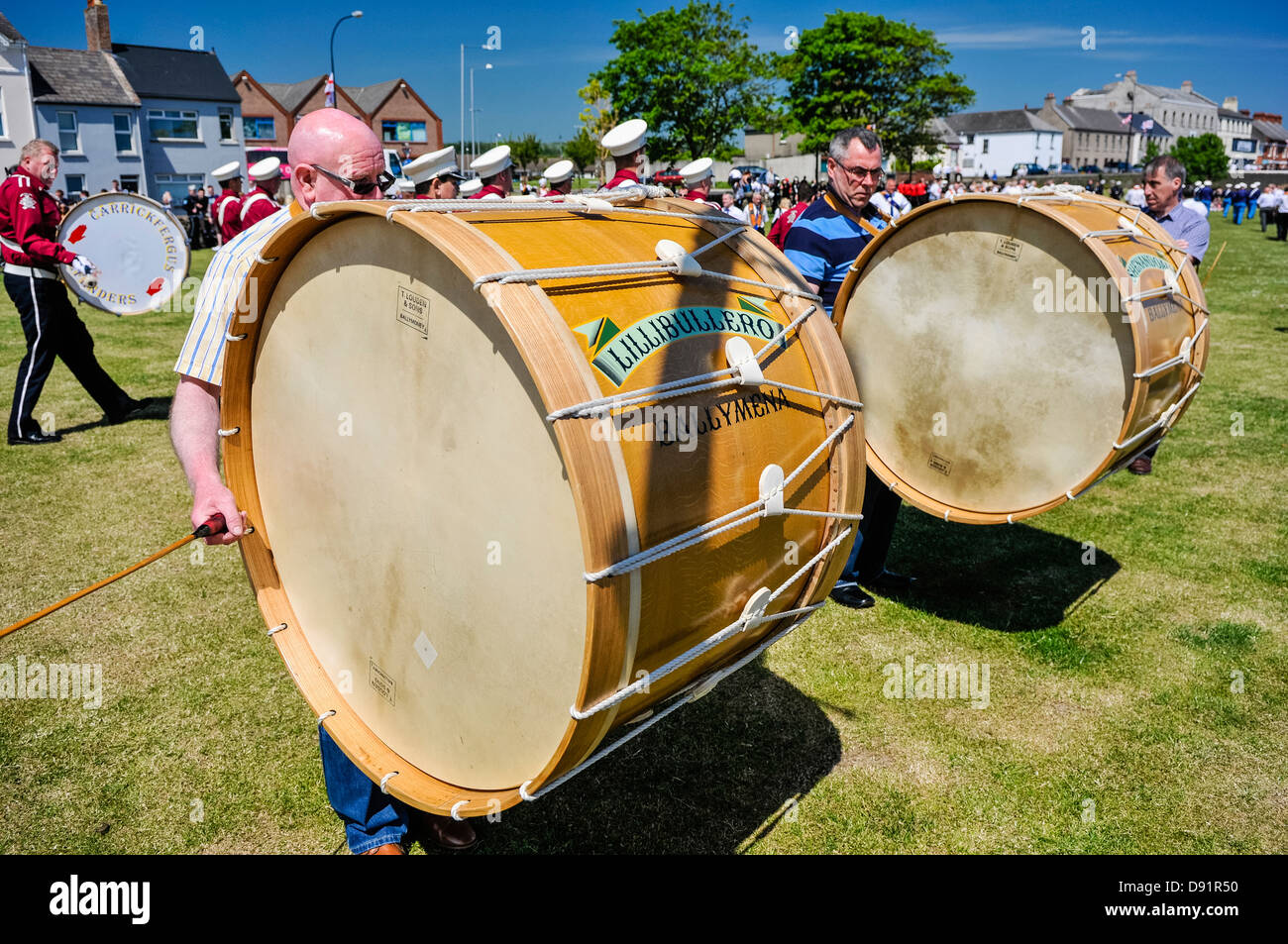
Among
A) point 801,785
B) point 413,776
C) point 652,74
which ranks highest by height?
point 652,74

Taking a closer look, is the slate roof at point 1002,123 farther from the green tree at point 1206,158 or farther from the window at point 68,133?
the window at point 68,133

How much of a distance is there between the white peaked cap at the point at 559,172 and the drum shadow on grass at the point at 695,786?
7.28 m

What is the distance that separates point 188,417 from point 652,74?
5513 cm

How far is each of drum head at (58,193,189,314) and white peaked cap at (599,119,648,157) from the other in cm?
489

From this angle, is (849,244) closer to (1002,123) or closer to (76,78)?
(76,78)

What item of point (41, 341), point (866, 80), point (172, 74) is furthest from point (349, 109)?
point (41, 341)

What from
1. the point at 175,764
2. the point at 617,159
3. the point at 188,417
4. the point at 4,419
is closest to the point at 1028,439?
the point at 188,417

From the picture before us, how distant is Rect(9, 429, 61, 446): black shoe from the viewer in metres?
6.69

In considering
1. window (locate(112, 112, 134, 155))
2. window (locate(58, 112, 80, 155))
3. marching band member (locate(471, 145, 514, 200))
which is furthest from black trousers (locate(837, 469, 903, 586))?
window (locate(112, 112, 134, 155))

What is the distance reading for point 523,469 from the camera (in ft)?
5.93

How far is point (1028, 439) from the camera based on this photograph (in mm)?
3773

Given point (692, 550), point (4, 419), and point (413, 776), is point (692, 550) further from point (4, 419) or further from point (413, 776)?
point (4, 419)

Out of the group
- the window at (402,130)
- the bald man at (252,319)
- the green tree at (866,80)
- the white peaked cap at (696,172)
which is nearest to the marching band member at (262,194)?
the white peaked cap at (696,172)

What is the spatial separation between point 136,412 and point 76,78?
4009 centimetres
